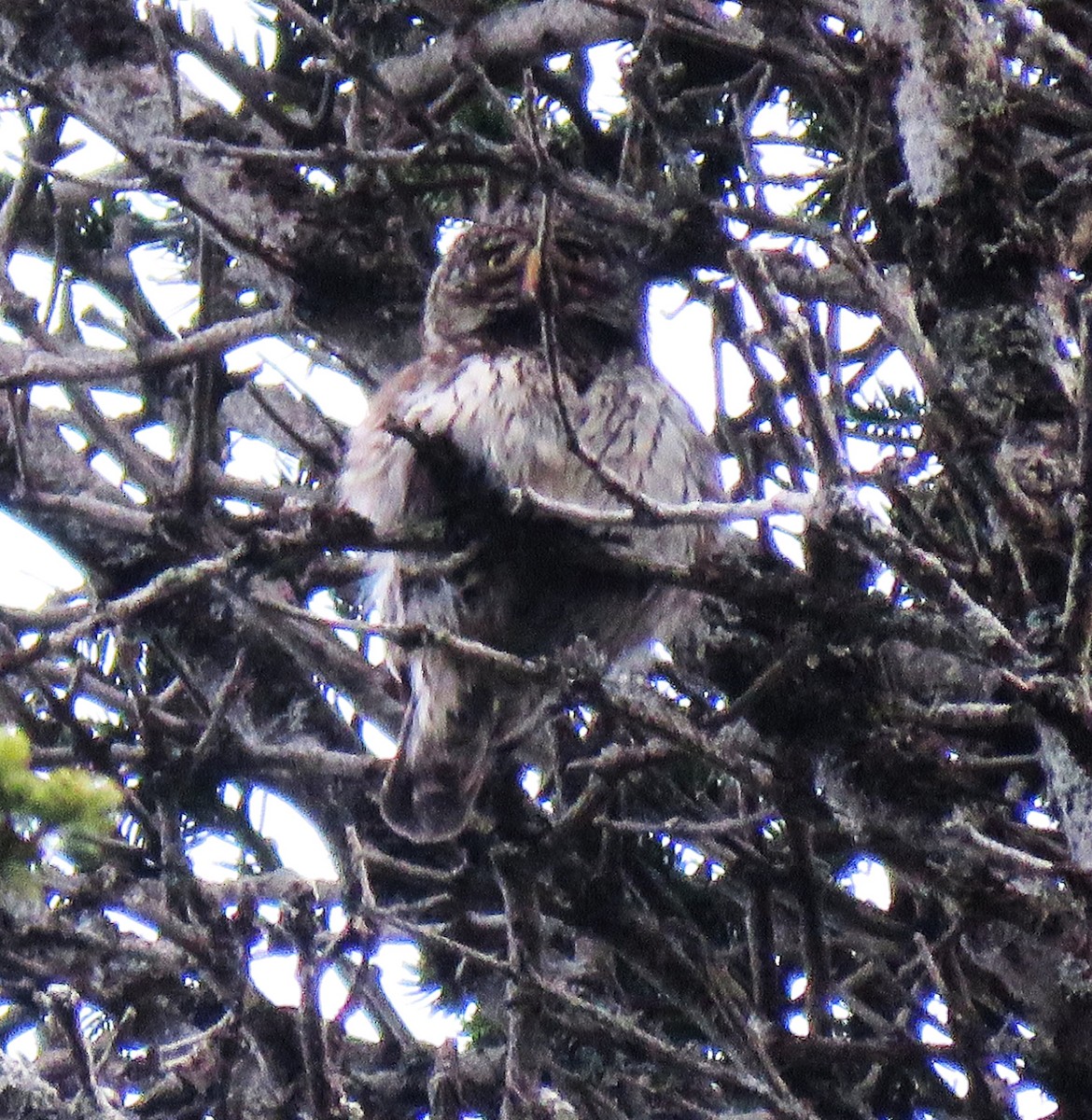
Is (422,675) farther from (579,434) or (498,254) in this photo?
(498,254)

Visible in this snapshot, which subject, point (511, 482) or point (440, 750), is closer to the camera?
point (511, 482)

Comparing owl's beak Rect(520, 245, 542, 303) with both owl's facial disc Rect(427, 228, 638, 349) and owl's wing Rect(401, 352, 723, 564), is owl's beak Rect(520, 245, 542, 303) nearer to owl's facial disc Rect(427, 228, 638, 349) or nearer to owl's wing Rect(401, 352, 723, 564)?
owl's facial disc Rect(427, 228, 638, 349)

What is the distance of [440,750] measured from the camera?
4051mm

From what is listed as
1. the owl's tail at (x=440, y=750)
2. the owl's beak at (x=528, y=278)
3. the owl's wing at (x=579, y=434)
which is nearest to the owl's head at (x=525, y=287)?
the owl's beak at (x=528, y=278)

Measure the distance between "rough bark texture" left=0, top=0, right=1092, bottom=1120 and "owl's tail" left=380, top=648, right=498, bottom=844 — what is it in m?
0.10

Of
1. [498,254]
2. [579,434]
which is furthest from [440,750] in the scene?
[498,254]

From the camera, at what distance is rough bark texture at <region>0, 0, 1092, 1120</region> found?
104 inches

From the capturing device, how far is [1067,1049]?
2621 mm

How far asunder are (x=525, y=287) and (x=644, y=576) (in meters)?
1.09

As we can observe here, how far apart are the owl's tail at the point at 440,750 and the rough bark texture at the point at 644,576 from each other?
0.10m

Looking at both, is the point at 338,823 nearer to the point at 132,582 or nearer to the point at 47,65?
the point at 132,582

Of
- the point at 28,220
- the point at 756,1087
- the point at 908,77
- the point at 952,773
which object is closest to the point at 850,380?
the point at 908,77

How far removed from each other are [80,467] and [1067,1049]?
289 cm

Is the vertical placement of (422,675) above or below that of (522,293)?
below
